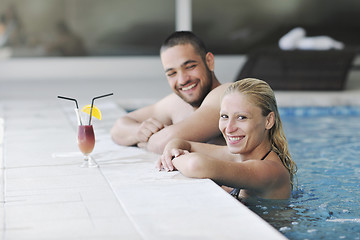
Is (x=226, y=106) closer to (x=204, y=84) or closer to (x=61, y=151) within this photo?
(x=204, y=84)

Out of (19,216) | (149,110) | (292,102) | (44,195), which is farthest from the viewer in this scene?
(292,102)

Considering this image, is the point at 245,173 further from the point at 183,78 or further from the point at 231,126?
the point at 183,78

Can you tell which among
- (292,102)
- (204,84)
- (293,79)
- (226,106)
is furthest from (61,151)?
(293,79)

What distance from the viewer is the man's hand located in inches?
140

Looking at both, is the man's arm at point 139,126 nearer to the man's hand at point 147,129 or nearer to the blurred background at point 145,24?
the man's hand at point 147,129

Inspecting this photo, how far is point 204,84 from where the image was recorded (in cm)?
348

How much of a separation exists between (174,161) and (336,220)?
0.84 meters

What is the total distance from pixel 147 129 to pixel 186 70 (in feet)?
1.48

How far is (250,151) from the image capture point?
2816mm

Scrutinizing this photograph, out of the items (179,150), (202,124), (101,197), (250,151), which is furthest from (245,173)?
(202,124)

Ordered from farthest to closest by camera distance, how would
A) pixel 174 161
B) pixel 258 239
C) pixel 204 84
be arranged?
pixel 204 84
pixel 174 161
pixel 258 239

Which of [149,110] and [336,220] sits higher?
[149,110]

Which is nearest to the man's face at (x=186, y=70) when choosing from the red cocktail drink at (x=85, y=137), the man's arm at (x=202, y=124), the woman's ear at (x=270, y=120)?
the man's arm at (x=202, y=124)

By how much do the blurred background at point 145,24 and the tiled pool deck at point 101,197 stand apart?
5734mm
